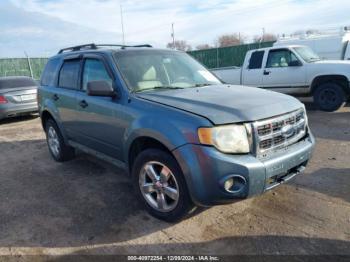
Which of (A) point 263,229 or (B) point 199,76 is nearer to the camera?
(A) point 263,229

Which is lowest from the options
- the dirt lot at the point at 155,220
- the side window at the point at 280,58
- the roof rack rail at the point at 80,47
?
the dirt lot at the point at 155,220

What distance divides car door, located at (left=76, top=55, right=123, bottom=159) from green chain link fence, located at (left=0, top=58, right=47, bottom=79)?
19.1 metres

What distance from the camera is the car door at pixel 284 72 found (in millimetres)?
9586

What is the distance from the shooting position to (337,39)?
13.7 m

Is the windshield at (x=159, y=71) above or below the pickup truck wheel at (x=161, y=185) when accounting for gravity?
above

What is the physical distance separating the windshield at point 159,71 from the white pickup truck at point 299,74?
219 inches

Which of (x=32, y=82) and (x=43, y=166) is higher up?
(x=32, y=82)

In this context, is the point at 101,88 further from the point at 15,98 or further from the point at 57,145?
the point at 15,98

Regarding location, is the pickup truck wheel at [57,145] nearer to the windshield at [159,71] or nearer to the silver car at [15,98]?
the windshield at [159,71]

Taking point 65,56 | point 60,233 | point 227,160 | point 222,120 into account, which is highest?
point 65,56

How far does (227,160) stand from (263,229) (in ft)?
3.02

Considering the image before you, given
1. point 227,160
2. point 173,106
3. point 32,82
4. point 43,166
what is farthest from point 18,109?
point 227,160

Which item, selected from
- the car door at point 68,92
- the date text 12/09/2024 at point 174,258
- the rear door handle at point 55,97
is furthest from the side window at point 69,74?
the date text 12/09/2024 at point 174,258

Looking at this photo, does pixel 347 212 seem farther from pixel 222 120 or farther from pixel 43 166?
pixel 43 166
